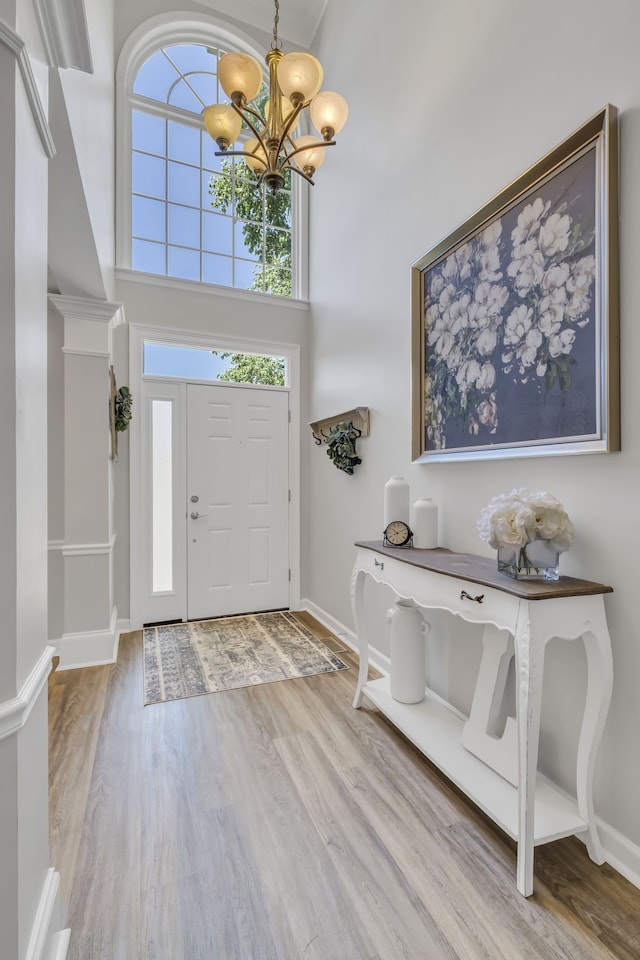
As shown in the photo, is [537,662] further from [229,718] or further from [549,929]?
[229,718]

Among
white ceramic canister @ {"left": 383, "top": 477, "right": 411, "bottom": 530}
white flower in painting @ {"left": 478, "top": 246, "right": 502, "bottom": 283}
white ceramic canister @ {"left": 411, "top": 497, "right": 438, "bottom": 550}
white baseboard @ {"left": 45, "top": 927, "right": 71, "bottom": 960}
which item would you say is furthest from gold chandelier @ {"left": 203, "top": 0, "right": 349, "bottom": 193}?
white baseboard @ {"left": 45, "top": 927, "right": 71, "bottom": 960}

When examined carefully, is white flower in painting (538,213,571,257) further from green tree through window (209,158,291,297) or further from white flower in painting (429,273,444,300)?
green tree through window (209,158,291,297)

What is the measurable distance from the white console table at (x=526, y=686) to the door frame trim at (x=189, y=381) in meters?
2.36

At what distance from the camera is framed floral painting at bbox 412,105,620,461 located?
1.46 metres

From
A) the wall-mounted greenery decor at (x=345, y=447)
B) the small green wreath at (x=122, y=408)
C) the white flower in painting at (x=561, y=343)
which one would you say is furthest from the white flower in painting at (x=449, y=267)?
the small green wreath at (x=122, y=408)

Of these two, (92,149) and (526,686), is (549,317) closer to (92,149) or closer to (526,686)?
(526,686)

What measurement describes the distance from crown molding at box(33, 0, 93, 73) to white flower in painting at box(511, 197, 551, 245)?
153 centimetres

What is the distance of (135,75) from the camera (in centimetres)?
367

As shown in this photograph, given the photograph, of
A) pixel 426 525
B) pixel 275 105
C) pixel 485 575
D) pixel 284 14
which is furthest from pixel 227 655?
pixel 284 14

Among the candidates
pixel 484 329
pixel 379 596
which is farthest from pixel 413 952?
pixel 484 329

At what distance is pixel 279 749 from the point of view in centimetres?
206

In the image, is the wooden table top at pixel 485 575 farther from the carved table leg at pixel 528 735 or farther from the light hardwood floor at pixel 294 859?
the light hardwood floor at pixel 294 859

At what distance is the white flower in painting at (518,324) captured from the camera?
1.75 metres

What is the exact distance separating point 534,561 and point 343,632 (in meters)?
2.22
